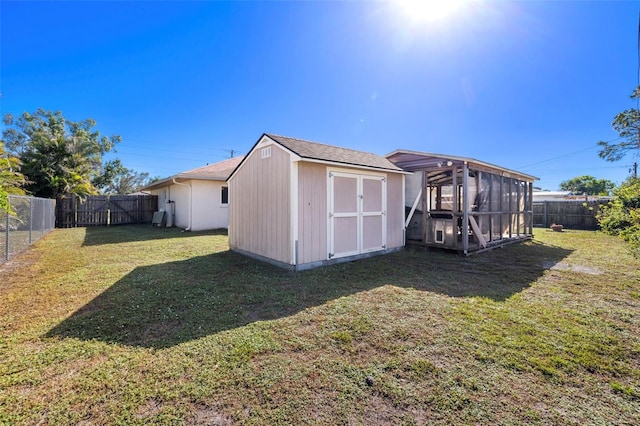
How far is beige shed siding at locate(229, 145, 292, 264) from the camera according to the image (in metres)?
5.24

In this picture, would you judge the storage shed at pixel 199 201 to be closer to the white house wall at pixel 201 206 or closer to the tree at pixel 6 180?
the white house wall at pixel 201 206

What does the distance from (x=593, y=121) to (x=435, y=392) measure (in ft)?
67.5

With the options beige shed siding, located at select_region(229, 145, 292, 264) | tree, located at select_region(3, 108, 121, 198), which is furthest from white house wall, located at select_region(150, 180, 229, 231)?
tree, located at select_region(3, 108, 121, 198)

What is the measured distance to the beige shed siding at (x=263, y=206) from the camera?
524 centimetres

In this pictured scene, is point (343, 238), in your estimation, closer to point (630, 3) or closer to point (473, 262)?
point (473, 262)

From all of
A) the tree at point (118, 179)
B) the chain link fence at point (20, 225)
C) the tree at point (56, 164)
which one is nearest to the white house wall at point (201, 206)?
the chain link fence at point (20, 225)

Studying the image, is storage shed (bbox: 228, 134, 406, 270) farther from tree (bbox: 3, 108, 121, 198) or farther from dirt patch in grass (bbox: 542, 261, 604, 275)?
tree (bbox: 3, 108, 121, 198)

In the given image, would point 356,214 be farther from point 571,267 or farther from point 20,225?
point 20,225

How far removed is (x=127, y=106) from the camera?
17656mm

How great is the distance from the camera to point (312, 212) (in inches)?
208

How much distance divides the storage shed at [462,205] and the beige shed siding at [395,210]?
76cm

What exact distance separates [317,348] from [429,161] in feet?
21.0

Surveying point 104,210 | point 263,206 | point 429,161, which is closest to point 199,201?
point 104,210

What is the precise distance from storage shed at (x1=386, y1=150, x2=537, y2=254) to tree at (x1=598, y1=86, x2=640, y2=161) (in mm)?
9346
